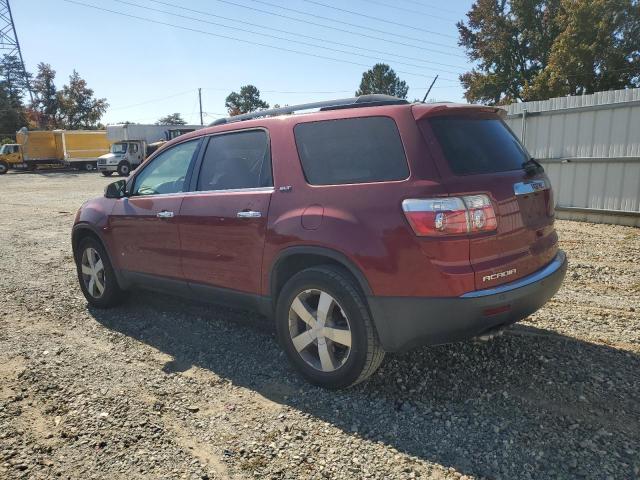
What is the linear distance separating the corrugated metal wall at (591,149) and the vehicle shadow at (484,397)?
252 inches

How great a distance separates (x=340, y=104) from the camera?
3490mm

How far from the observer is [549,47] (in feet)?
119

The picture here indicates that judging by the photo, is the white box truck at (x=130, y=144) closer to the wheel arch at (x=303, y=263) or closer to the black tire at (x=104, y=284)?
the black tire at (x=104, y=284)

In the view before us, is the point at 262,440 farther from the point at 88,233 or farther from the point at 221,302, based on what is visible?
the point at 88,233

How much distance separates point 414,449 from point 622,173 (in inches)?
332

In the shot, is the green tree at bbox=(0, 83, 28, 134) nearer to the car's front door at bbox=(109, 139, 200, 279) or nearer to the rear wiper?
the car's front door at bbox=(109, 139, 200, 279)

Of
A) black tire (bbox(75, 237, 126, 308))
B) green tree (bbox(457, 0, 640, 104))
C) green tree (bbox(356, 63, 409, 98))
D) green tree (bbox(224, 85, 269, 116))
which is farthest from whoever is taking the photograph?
green tree (bbox(224, 85, 269, 116))

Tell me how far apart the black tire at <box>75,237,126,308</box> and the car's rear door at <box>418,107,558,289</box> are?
3632 mm

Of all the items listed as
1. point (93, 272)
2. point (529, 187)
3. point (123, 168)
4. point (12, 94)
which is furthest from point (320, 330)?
point (12, 94)

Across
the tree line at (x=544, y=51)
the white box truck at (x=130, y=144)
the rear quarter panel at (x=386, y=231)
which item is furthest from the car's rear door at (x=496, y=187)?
the white box truck at (x=130, y=144)

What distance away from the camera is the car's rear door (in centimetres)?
285

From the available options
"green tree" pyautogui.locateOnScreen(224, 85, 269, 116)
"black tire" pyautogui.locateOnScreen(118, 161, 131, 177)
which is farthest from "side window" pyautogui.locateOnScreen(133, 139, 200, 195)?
"green tree" pyautogui.locateOnScreen(224, 85, 269, 116)

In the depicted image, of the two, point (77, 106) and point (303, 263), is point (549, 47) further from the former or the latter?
point (77, 106)

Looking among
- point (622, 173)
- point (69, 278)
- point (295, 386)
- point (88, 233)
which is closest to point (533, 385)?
point (295, 386)
